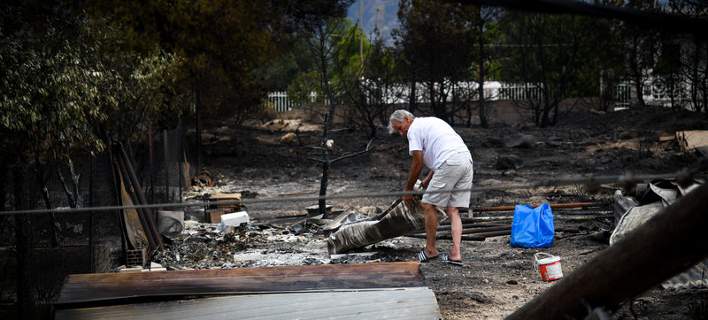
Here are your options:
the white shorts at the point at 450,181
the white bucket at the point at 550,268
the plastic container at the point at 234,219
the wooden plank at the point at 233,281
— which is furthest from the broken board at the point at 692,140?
the wooden plank at the point at 233,281

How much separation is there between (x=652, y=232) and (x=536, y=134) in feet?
86.8

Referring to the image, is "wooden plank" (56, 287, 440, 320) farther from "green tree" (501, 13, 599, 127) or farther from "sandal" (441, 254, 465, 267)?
"green tree" (501, 13, 599, 127)

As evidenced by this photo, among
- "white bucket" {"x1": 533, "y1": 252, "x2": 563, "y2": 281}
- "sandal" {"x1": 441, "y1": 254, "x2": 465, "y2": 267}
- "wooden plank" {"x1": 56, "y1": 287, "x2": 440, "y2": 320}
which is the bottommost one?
"sandal" {"x1": 441, "y1": 254, "x2": 465, "y2": 267}

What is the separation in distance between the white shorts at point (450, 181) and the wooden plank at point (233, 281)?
A: 337 cm

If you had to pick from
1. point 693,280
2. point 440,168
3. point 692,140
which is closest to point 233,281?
point 693,280

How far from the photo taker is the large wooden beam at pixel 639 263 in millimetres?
2902

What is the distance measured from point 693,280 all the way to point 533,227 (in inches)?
120

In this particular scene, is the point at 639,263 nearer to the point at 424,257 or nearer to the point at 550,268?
the point at 550,268

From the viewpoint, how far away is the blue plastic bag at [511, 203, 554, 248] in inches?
428

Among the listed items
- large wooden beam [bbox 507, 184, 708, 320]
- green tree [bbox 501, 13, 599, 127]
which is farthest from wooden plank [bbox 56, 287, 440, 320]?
green tree [bbox 501, 13, 599, 127]

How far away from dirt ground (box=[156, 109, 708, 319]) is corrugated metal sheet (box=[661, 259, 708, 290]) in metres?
0.11

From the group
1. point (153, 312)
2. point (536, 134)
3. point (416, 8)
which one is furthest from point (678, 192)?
point (416, 8)

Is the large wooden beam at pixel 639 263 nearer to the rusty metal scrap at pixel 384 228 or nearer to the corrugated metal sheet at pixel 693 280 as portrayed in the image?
the corrugated metal sheet at pixel 693 280

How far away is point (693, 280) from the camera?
7.98 metres
